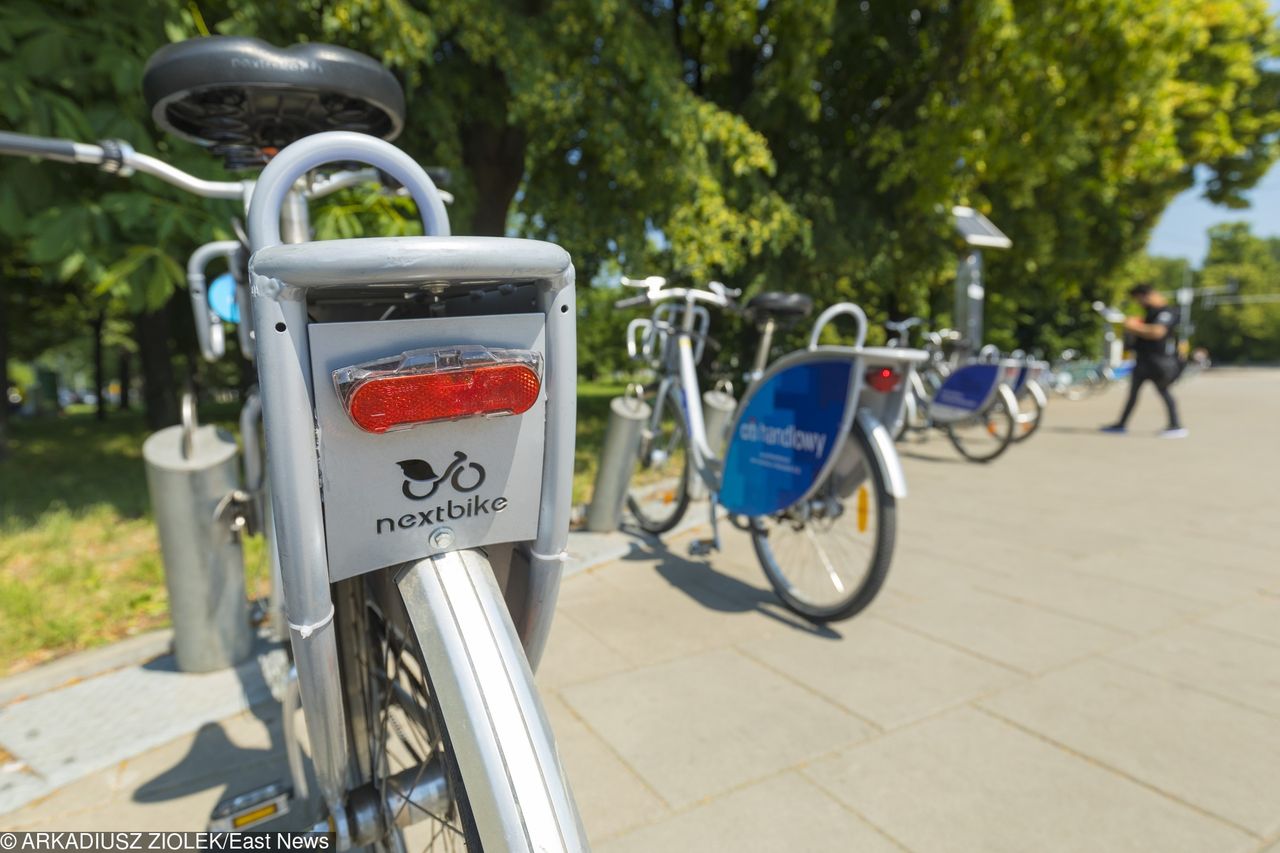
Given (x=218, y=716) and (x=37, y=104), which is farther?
(x=37, y=104)

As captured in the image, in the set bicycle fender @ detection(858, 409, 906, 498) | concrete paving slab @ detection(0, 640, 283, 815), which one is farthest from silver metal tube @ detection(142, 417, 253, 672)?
bicycle fender @ detection(858, 409, 906, 498)

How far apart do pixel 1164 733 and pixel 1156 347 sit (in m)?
7.76

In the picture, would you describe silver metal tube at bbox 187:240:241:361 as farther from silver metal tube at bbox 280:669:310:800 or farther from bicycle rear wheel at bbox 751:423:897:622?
bicycle rear wheel at bbox 751:423:897:622

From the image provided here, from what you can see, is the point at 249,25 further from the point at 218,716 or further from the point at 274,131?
the point at 218,716

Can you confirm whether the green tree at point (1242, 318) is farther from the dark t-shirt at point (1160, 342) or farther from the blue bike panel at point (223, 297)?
the blue bike panel at point (223, 297)

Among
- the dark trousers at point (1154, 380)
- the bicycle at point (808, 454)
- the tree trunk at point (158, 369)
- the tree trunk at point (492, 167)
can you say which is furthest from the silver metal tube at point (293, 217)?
the tree trunk at point (158, 369)

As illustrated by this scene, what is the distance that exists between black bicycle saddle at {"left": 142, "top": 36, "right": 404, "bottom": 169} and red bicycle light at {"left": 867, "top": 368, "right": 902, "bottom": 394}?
6.12 feet

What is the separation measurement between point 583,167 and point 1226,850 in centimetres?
776

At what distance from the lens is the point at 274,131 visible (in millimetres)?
1938

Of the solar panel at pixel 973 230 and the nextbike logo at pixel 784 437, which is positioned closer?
the nextbike logo at pixel 784 437

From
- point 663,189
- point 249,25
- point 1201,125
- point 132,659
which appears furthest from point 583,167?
point 1201,125

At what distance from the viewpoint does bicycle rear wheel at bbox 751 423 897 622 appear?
115 inches

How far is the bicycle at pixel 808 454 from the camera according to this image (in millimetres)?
2947

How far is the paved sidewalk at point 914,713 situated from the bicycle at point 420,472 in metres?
0.94
